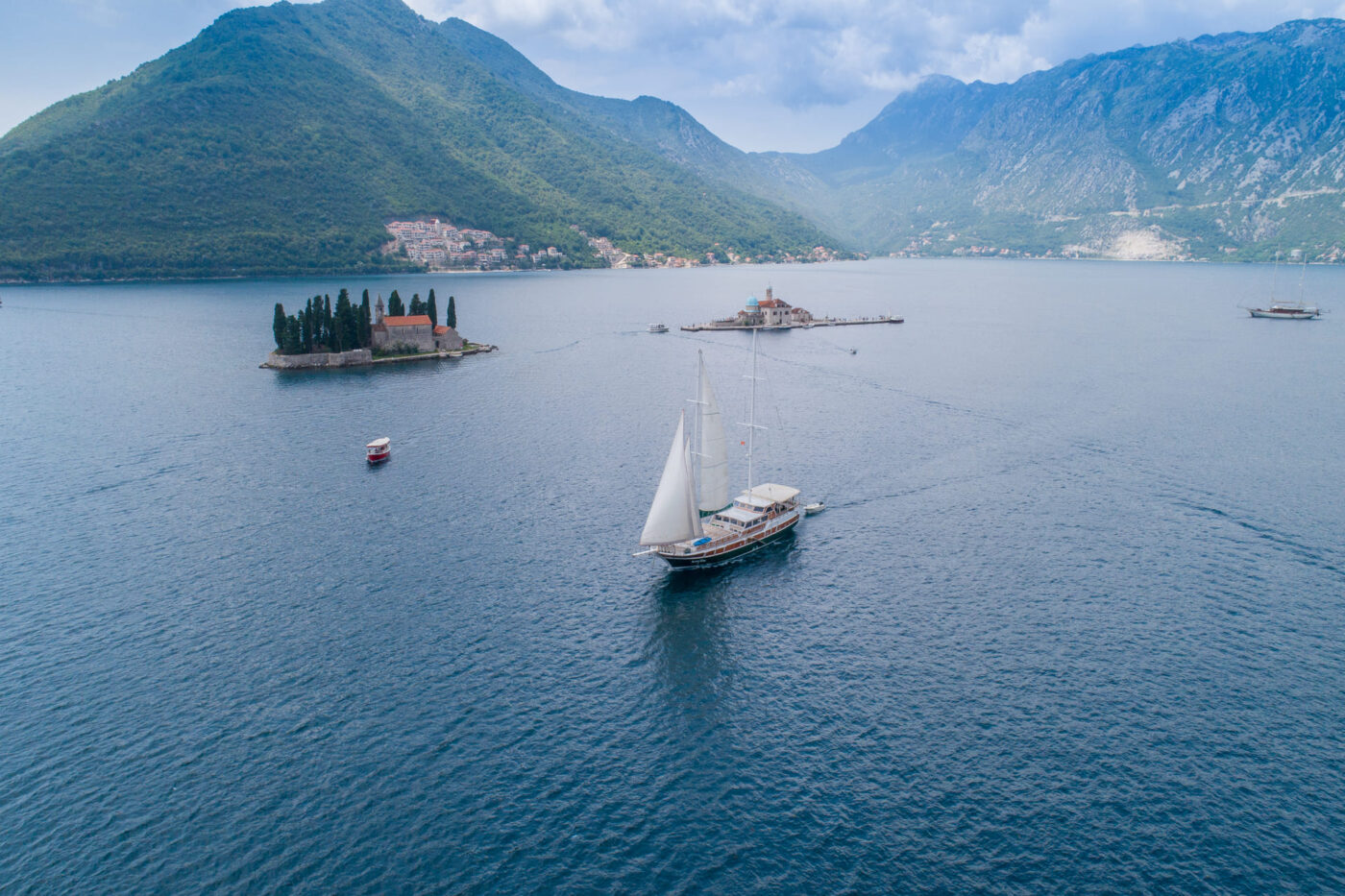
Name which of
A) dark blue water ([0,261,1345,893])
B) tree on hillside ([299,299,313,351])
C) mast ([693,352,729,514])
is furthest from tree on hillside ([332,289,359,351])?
mast ([693,352,729,514])

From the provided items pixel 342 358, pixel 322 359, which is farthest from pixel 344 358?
pixel 322 359

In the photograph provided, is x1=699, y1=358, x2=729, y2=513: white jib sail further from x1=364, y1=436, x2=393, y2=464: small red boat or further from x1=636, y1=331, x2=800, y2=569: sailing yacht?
x1=364, y1=436, x2=393, y2=464: small red boat

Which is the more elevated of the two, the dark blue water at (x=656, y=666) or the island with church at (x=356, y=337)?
the island with church at (x=356, y=337)

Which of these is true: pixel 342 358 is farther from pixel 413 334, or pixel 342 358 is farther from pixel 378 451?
pixel 378 451

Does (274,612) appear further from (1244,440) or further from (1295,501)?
(1244,440)

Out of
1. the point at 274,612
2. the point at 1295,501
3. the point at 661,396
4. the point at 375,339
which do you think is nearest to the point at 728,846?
the point at 274,612

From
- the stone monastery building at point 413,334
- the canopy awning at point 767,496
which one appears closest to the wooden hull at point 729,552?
the canopy awning at point 767,496

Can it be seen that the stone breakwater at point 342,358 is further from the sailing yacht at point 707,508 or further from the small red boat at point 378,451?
the sailing yacht at point 707,508

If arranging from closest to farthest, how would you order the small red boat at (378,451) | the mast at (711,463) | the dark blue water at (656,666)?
the dark blue water at (656,666) < the mast at (711,463) < the small red boat at (378,451)
